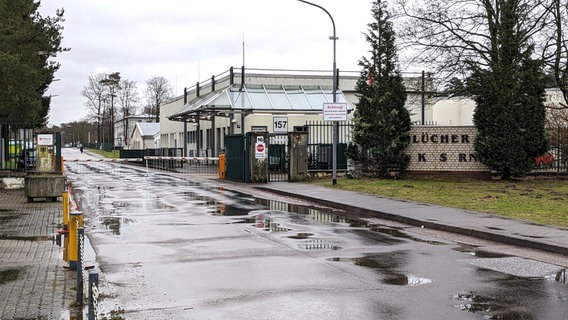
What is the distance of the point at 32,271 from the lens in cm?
857

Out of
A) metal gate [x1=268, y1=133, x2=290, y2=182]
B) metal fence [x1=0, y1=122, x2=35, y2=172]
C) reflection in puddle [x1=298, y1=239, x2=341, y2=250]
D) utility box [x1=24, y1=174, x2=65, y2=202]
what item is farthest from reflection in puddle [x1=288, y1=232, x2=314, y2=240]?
metal gate [x1=268, y1=133, x2=290, y2=182]

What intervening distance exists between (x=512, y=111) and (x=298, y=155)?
9337 mm

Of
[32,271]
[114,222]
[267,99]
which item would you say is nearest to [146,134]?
[267,99]

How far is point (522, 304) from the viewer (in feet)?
22.6

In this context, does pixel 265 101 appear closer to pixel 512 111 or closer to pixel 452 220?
pixel 512 111

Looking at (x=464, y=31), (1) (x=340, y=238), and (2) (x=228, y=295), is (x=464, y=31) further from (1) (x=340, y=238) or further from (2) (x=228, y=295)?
(2) (x=228, y=295)

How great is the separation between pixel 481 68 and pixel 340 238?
1884 centimetres

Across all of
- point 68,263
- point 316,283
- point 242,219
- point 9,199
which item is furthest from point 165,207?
point 316,283

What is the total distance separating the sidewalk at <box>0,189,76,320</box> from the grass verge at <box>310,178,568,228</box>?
10.1 m

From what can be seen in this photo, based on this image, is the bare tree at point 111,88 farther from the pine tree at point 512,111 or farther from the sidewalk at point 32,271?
the sidewalk at point 32,271

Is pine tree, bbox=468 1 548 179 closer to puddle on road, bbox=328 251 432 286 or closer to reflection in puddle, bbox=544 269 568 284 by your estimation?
puddle on road, bbox=328 251 432 286

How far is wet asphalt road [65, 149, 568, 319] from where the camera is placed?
22.0ft

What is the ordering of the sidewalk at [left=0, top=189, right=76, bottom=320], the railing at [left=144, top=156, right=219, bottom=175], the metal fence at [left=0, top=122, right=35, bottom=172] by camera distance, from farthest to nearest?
the railing at [left=144, top=156, right=219, bottom=175] < the metal fence at [left=0, top=122, right=35, bottom=172] < the sidewalk at [left=0, top=189, right=76, bottom=320]

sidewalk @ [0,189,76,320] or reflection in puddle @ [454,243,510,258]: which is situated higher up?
sidewalk @ [0,189,76,320]
